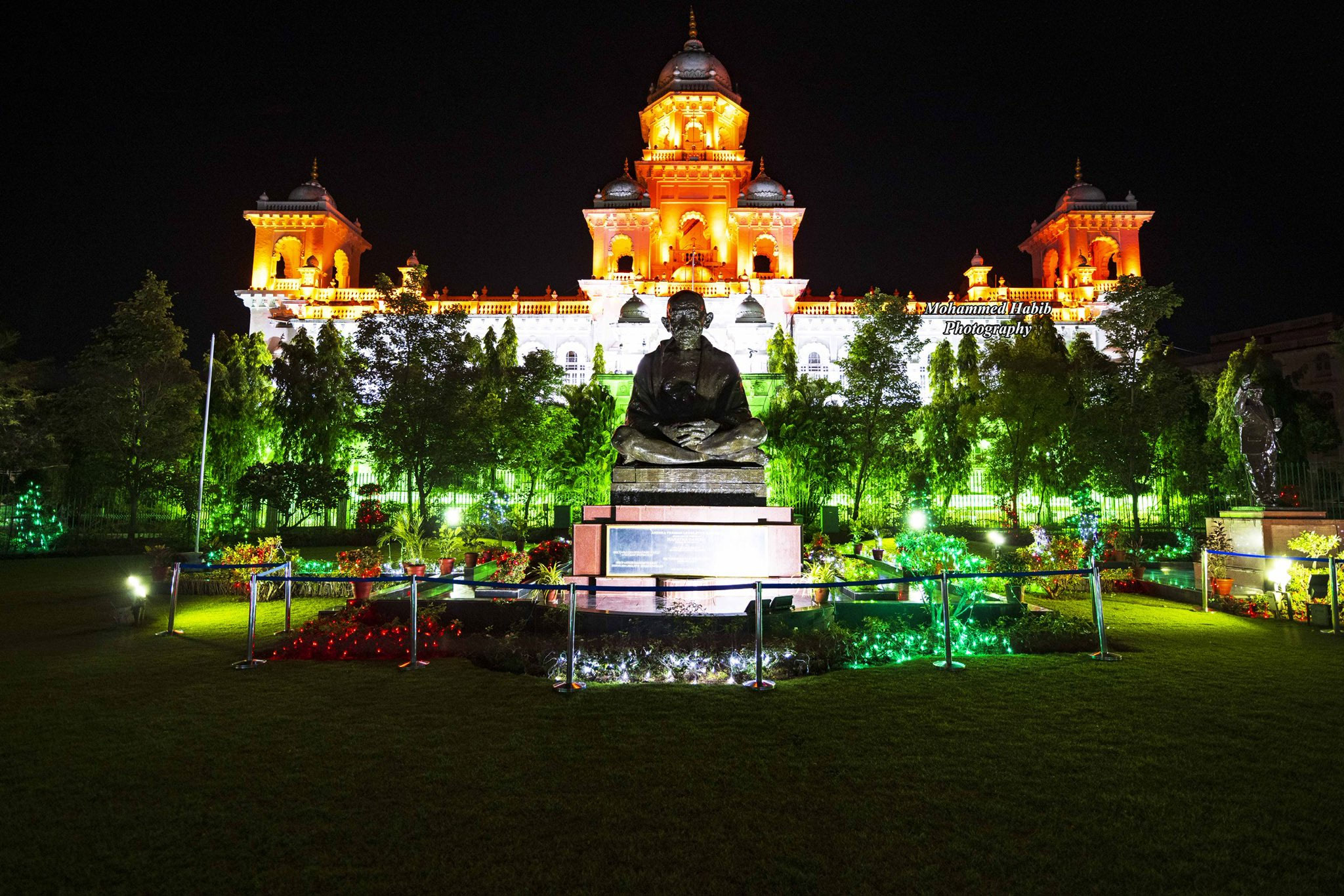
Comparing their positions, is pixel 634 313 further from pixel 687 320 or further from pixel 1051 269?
pixel 687 320

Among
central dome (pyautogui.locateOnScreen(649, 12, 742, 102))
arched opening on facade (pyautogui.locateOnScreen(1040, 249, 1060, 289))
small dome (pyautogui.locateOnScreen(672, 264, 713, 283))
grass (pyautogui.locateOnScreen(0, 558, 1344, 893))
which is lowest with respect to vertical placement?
grass (pyautogui.locateOnScreen(0, 558, 1344, 893))

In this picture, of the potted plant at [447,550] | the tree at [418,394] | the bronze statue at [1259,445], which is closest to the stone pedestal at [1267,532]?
the bronze statue at [1259,445]

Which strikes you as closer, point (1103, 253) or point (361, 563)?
point (361, 563)

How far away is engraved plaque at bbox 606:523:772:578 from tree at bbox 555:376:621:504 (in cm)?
1723

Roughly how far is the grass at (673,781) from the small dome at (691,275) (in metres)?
37.0

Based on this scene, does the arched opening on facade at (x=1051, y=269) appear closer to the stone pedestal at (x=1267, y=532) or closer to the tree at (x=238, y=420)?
the stone pedestal at (x=1267, y=532)

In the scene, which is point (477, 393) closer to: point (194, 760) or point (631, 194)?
point (194, 760)

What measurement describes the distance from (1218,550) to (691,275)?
3237cm

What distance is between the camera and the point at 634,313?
3938 cm

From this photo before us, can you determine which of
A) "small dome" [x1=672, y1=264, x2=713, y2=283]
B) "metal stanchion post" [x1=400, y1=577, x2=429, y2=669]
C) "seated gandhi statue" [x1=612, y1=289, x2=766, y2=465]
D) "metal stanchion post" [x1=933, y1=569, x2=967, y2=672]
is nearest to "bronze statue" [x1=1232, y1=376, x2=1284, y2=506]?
"metal stanchion post" [x1=933, y1=569, x2=967, y2=672]

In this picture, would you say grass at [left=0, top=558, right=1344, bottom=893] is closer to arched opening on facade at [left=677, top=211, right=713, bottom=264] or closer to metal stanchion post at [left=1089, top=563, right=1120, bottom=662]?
metal stanchion post at [left=1089, top=563, right=1120, bottom=662]

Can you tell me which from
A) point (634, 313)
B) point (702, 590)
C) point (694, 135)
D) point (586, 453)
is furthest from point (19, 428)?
point (694, 135)

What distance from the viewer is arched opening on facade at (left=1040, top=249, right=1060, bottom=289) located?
48969 mm

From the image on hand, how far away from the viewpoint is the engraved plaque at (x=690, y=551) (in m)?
8.41
